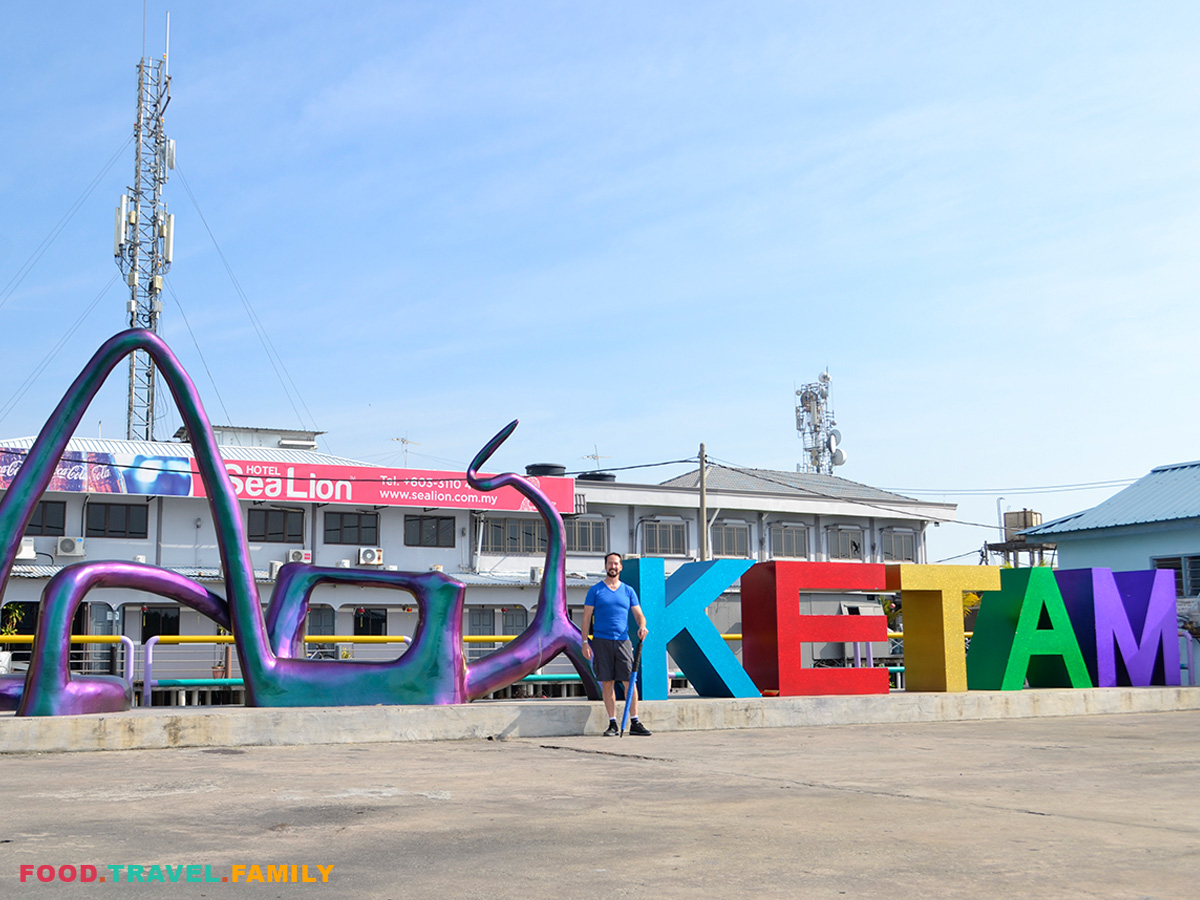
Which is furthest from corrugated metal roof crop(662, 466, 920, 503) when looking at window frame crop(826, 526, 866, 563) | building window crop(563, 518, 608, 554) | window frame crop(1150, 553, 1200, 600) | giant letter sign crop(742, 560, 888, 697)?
giant letter sign crop(742, 560, 888, 697)

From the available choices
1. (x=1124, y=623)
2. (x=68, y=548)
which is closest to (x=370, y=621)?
(x=68, y=548)

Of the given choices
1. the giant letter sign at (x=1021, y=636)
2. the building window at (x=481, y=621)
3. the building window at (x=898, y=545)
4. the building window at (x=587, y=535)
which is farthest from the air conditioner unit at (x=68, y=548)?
the building window at (x=898, y=545)

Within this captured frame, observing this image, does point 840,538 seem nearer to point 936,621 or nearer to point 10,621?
point 10,621

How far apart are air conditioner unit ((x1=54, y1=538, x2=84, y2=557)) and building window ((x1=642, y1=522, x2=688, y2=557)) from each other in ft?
65.5

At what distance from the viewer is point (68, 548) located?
34156mm

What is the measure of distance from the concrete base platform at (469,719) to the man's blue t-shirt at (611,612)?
893 mm

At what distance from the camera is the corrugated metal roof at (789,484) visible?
4938cm

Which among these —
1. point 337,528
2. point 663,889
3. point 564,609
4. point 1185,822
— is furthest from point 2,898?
point 337,528

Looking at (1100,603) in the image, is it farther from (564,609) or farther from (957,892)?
(957,892)

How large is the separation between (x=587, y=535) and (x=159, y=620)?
1564 cm

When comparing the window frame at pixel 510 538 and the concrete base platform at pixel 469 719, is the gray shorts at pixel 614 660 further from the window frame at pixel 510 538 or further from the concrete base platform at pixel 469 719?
the window frame at pixel 510 538

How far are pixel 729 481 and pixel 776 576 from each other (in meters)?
36.7

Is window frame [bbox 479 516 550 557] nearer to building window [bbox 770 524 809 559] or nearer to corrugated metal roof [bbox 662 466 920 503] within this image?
corrugated metal roof [bbox 662 466 920 503]

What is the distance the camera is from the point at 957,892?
4.36 metres
